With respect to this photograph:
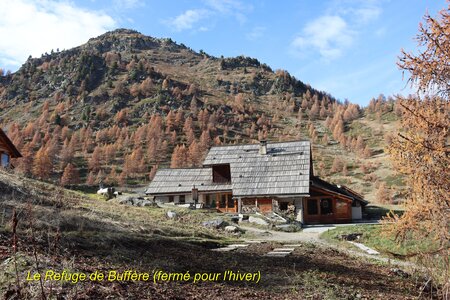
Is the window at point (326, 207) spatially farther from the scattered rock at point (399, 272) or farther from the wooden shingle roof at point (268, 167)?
the scattered rock at point (399, 272)

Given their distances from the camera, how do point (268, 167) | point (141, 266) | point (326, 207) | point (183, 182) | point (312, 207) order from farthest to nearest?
point (183, 182), point (268, 167), point (312, 207), point (326, 207), point (141, 266)

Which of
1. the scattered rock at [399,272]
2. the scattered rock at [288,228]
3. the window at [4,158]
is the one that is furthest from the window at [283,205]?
the window at [4,158]

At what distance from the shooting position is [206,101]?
149 m

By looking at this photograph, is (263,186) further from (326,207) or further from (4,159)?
(4,159)

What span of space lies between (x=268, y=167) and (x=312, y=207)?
594 cm

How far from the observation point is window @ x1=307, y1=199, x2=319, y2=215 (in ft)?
119

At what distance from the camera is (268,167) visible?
124 ft

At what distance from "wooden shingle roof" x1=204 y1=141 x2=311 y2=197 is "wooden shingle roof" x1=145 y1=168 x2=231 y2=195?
2451 mm

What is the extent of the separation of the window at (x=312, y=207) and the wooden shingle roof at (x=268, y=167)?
9.91 feet

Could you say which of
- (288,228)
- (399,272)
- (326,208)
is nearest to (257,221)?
(288,228)

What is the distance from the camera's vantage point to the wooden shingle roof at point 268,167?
115ft

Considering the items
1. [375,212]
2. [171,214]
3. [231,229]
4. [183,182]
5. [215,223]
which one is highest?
[183,182]

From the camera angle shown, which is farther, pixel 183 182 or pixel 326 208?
pixel 183 182

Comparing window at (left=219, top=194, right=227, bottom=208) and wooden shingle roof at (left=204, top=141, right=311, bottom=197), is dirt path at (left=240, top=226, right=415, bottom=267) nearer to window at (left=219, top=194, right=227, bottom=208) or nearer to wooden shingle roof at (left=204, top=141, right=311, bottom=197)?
wooden shingle roof at (left=204, top=141, right=311, bottom=197)
